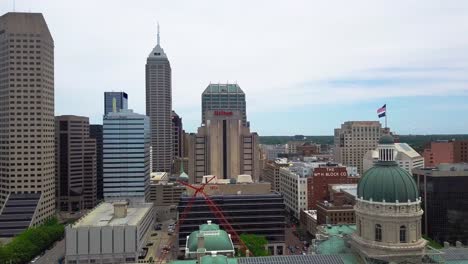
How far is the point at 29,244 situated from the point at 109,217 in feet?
87.5

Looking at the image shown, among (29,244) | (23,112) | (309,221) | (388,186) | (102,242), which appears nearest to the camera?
(388,186)

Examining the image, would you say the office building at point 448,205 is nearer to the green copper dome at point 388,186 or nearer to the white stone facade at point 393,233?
the green copper dome at point 388,186

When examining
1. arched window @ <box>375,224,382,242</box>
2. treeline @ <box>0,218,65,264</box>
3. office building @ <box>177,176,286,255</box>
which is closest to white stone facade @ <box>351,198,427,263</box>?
arched window @ <box>375,224,382,242</box>

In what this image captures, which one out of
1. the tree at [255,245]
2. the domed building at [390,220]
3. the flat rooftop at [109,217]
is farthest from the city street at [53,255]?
the domed building at [390,220]

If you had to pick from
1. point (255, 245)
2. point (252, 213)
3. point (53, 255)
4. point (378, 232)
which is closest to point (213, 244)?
point (255, 245)

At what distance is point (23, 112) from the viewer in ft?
619

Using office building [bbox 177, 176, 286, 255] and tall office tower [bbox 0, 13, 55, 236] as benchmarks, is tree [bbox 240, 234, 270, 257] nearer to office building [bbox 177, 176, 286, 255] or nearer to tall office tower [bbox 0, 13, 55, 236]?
office building [bbox 177, 176, 286, 255]

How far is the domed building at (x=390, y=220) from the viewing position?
7731 cm

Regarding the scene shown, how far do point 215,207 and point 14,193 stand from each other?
312 ft

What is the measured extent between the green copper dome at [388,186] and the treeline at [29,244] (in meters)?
104

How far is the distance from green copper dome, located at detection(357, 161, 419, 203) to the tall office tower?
14842 centimetres

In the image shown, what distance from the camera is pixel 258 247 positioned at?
12069 cm

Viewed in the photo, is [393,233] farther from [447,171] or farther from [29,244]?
[29,244]

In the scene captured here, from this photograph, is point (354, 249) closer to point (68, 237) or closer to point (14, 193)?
point (68, 237)
